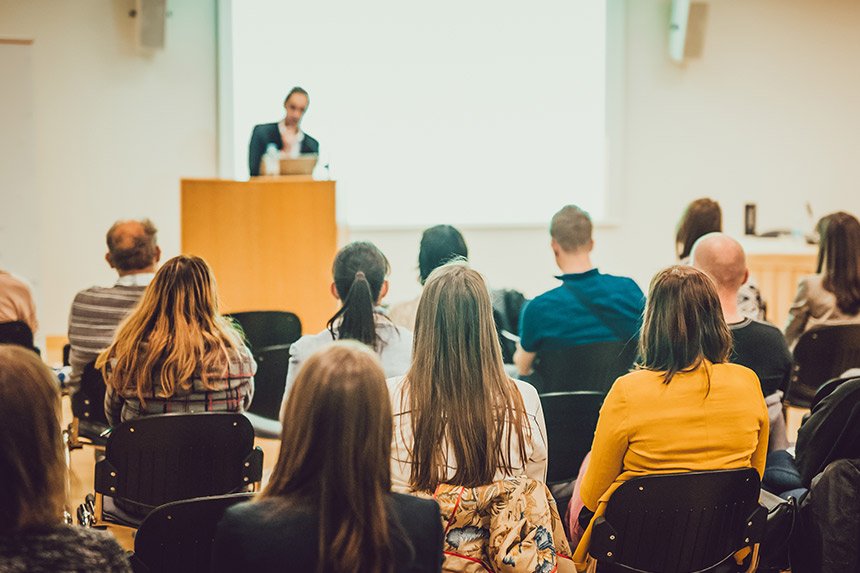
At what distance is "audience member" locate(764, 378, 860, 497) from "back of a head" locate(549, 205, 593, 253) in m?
1.32

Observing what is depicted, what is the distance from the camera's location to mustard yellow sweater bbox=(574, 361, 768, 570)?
259 cm

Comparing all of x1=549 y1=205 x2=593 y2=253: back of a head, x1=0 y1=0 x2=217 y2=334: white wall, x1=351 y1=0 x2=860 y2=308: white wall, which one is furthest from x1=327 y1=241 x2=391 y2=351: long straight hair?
x1=351 y1=0 x2=860 y2=308: white wall

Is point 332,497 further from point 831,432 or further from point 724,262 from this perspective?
point 724,262

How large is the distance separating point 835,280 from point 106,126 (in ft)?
18.7

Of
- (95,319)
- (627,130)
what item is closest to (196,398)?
(95,319)

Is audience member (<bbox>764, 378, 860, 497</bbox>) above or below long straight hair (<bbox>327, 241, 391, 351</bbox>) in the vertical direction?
below

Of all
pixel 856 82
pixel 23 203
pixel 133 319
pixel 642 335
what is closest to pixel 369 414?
pixel 642 335

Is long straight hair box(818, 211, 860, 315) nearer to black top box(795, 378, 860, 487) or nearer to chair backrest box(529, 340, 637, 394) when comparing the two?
chair backrest box(529, 340, 637, 394)

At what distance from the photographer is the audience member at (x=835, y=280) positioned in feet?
14.7

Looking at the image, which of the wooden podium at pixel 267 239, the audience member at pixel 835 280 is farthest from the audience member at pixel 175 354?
the audience member at pixel 835 280

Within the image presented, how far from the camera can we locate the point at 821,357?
167 inches

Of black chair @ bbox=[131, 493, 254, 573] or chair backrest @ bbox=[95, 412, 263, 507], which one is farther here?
chair backrest @ bbox=[95, 412, 263, 507]

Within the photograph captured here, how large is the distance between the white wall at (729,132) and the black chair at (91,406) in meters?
4.82

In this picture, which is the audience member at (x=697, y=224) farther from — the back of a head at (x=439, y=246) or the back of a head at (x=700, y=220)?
the back of a head at (x=439, y=246)
